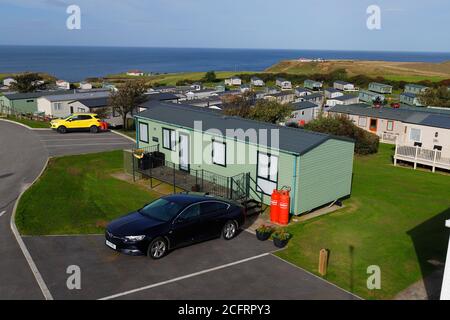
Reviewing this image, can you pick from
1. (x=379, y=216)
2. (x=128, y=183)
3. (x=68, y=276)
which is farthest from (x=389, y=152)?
(x=68, y=276)

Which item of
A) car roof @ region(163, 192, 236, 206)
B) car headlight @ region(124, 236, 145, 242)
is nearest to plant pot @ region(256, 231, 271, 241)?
car roof @ region(163, 192, 236, 206)

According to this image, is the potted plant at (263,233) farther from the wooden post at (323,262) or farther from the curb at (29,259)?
the curb at (29,259)

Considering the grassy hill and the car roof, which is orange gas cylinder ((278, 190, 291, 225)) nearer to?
the car roof

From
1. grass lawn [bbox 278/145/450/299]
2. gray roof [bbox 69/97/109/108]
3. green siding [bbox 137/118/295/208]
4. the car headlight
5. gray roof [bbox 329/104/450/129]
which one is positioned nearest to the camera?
grass lawn [bbox 278/145/450/299]

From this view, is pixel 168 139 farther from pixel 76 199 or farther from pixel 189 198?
pixel 189 198

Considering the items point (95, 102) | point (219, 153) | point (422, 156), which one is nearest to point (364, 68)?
point (95, 102)
